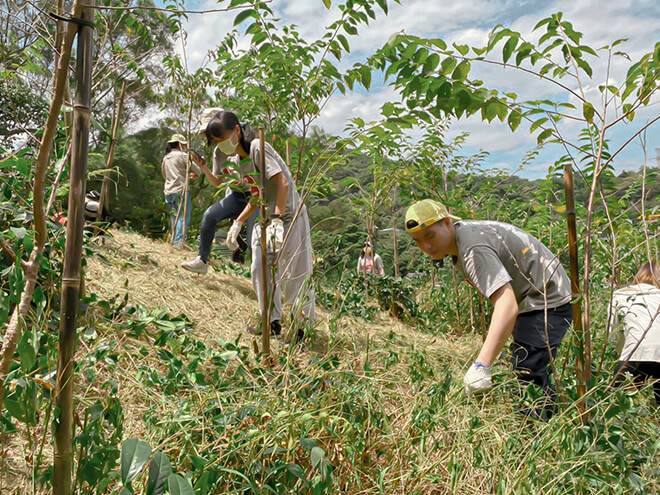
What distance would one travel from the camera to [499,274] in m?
1.95

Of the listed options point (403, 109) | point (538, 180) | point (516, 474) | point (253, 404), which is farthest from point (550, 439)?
point (538, 180)

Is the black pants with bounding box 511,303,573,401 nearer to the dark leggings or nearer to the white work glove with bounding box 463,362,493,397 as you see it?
the white work glove with bounding box 463,362,493,397

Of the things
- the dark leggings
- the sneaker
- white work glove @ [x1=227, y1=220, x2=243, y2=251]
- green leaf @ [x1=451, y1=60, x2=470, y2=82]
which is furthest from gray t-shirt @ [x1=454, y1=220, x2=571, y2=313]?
the sneaker

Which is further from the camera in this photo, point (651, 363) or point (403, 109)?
point (651, 363)

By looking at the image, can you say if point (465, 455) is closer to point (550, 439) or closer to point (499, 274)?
point (550, 439)

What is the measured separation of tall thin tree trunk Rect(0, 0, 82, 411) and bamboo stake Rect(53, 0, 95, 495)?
0.03 m

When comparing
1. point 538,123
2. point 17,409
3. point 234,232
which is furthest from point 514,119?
point 234,232

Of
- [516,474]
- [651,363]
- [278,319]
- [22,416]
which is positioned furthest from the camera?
[278,319]

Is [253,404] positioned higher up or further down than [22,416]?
further down

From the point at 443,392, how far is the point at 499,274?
0.54 m

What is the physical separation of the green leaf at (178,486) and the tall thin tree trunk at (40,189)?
441 millimetres

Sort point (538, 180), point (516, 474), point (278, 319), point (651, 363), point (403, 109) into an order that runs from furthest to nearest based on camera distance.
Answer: point (538, 180), point (278, 319), point (651, 363), point (403, 109), point (516, 474)

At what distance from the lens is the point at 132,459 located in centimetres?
97

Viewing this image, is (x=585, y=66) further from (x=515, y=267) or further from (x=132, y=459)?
(x=132, y=459)
